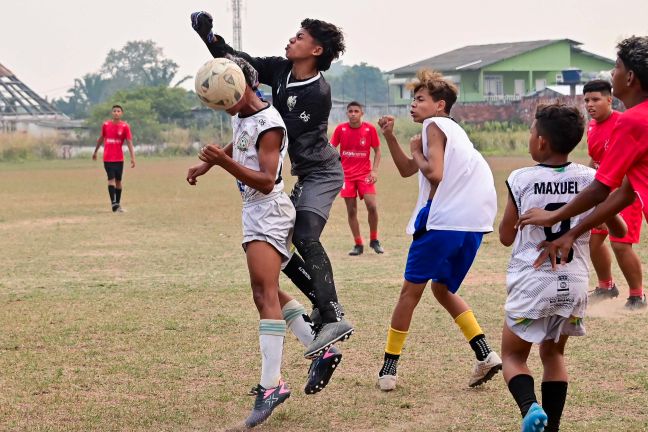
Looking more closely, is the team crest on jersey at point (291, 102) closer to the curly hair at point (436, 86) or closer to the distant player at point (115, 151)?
the curly hair at point (436, 86)

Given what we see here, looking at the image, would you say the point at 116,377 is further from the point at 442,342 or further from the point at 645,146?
the point at 645,146

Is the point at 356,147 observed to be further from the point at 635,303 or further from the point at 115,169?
the point at 115,169

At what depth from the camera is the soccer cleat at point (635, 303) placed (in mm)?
9375

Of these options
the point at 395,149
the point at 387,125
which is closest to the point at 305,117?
the point at 387,125

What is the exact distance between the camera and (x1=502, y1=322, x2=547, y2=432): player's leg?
206 inches

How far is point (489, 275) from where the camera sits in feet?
38.1

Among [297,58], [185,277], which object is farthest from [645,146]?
[185,277]

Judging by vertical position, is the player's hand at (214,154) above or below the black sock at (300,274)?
above

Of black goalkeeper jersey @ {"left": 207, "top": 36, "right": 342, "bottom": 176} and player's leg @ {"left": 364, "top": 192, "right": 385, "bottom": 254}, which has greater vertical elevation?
black goalkeeper jersey @ {"left": 207, "top": 36, "right": 342, "bottom": 176}

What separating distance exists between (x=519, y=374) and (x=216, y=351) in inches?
122

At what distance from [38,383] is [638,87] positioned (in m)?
4.21

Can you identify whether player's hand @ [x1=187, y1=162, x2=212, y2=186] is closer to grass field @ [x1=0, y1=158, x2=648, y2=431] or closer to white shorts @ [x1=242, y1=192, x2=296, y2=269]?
white shorts @ [x1=242, y1=192, x2=296, y2=269]

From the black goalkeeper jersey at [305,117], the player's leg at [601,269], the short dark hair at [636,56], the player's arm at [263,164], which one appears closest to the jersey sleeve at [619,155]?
the short dark hair at [636,56]

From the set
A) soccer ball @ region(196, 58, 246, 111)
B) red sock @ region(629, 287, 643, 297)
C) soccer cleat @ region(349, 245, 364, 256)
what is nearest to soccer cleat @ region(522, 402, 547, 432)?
soccer ball @ region(196, 58, 246, 111)
